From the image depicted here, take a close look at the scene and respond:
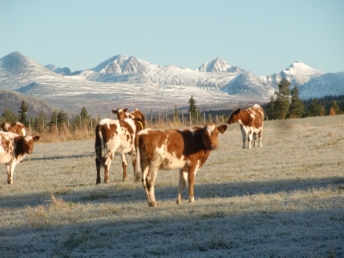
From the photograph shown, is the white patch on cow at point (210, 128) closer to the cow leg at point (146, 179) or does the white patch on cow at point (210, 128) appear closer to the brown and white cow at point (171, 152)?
the brown and white cow at point (171, 152)

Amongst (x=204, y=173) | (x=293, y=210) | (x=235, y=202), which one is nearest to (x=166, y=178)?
(x=204, y=173)

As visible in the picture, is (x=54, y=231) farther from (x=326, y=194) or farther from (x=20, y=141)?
(x=20, y=141)

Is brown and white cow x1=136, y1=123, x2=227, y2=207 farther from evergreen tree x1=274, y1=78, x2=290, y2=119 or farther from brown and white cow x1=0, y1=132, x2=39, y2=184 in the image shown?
evergreen tree x1=274, y1=78, x2=290, y2=119

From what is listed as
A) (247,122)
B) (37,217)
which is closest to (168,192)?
(37,217)

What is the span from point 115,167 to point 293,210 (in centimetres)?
1278

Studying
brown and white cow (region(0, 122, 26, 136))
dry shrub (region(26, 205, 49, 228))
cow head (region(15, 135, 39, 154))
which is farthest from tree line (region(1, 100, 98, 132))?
dry shrub (region(26, 205, 49, 228))

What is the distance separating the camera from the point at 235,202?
12.5 meters

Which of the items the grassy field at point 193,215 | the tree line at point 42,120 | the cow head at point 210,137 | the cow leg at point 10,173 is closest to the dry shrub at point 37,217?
the grassy field at point 193,215

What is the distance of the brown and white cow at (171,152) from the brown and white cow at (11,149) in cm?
894

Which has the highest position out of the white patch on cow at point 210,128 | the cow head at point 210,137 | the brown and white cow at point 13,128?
the white patch on cow at point 210,128

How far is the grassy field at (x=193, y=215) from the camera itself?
916cm

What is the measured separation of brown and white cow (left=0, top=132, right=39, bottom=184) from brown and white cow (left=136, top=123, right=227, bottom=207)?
8.94 metres

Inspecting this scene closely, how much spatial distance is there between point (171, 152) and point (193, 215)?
2.25 m

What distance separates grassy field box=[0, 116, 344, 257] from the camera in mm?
9164
